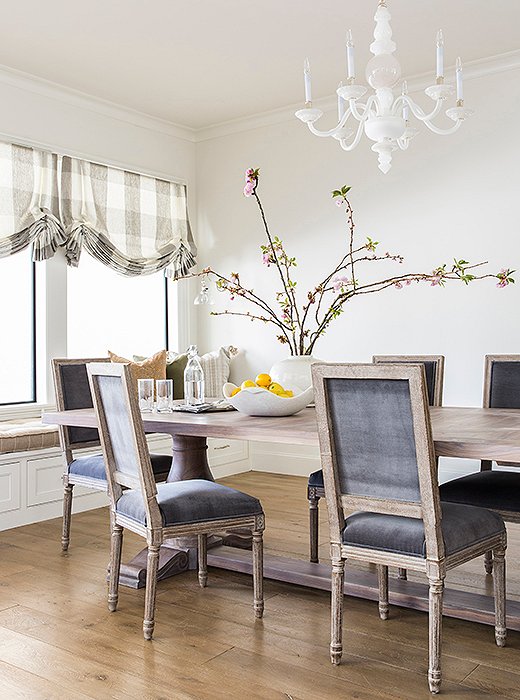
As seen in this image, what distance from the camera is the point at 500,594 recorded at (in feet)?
7.87

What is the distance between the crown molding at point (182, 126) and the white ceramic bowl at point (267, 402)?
2.94 meters

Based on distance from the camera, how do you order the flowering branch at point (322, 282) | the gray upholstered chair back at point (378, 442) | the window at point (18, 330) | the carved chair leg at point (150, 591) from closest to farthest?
the gray upholstered chair back at point (378, 442), the carved chair leg at point (150, 591), the flowering branch at point (322, 282), the window at point (18, 330)

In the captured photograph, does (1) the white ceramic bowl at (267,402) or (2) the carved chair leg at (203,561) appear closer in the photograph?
(1) the white ceramic bowl at (267,402)

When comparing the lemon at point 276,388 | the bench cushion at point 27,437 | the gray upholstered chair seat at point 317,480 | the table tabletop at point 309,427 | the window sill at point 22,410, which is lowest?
the gray upholstered chair seat at point 317,480

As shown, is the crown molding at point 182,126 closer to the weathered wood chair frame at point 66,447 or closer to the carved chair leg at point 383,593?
the weathered wood chair frame at point 66,447

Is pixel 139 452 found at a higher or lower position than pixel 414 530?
higher

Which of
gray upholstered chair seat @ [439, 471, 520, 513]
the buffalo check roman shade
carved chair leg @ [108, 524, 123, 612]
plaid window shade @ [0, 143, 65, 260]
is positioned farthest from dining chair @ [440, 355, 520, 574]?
plaid window shade @ [0, 143, 65, 260]

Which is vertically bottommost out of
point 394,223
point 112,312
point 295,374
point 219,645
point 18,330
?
point 219,645

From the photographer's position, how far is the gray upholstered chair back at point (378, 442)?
6.91ft

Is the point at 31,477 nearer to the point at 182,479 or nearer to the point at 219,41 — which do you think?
the point at 182,479

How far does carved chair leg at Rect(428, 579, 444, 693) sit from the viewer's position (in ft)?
6.95

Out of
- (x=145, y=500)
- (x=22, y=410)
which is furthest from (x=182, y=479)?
(x=22, y=410)

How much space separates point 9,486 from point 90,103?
2790 mm

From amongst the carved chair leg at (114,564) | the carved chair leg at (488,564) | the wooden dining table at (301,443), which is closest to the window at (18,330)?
the wooden dining table at (301,443)
